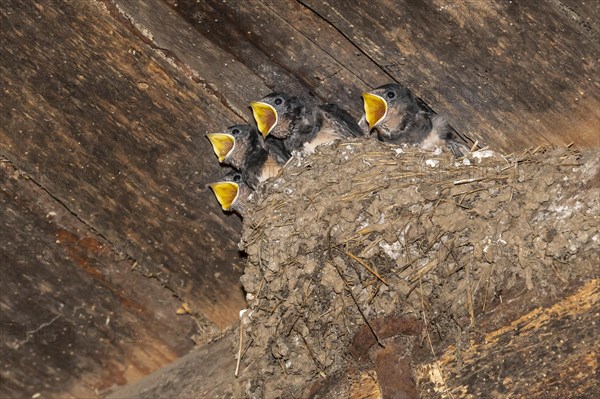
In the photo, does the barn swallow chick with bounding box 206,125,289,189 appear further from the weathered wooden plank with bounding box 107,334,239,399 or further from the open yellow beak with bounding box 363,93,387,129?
the weathered wooden plank with bounding box 107,334,239,399

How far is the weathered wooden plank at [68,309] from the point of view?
4.61m

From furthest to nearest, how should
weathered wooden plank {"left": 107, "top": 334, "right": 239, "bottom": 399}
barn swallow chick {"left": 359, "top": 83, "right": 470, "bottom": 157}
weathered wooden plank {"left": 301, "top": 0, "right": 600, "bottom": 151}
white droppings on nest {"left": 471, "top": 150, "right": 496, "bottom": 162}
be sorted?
barn swallow chick {"left": 359, "top": 83, "right": 470, "bottom": 157} < weathered wooden plank {"left": 107, "top": 334, "right": 239, "bottom": 399} < white droppings on nest {"left": 471, "top": 150, "right": 496, "bottom": 162} < weathered wooden plank {"left": 301, "top": 0, "right": 600, "bottom": 151}

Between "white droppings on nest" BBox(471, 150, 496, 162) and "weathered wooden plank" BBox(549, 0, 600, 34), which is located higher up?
"weathered wooden plank" BBox(549, 0, 600, 34)

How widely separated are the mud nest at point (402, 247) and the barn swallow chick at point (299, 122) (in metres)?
0.29

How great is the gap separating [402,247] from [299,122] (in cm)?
98

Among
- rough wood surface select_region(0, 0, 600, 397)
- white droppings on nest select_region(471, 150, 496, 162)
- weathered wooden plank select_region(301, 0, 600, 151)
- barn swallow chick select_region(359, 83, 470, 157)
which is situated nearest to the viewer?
weathered wooden plank select_region(301, 0, 600, 151)

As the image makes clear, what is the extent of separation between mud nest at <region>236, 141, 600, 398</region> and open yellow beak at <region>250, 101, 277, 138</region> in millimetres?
341

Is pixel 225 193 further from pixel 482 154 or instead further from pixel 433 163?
pixel 482 154

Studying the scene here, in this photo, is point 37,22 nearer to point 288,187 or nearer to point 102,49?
point 102,49

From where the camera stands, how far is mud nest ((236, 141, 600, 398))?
3.80 meters

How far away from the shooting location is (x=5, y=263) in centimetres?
468

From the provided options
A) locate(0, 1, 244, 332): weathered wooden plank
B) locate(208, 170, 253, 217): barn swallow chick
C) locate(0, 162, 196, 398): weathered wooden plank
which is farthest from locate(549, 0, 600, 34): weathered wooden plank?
locate(0, 162, 196, 398): weathered wooden plank

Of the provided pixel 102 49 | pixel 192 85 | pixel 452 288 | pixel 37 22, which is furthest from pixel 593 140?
pixel 37 22

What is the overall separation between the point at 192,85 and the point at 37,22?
0.64 m
